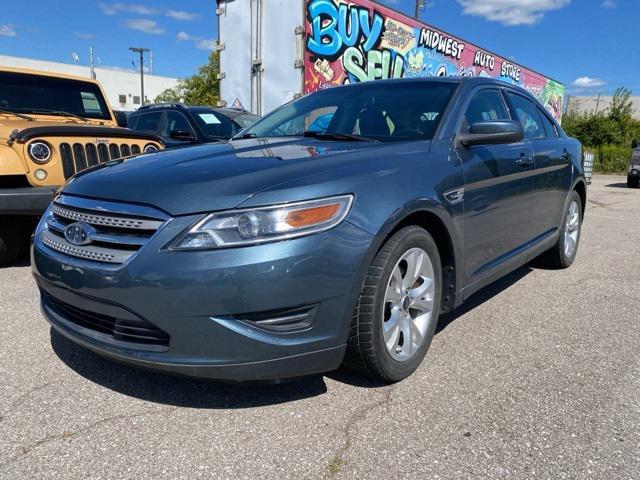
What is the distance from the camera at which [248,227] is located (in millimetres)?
2104

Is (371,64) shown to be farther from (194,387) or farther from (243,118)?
(194,387)

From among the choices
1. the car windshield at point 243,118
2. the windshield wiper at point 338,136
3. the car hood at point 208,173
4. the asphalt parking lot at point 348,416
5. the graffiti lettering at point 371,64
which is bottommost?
the asphalt parking lot at point 348,416

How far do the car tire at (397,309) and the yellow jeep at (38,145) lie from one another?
128 inches

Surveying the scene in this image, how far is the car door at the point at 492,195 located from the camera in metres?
3.13

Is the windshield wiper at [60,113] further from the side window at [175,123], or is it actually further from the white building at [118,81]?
the white building at [118,81]

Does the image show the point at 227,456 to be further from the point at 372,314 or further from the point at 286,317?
the point at 372,314

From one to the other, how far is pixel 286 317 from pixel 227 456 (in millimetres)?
585

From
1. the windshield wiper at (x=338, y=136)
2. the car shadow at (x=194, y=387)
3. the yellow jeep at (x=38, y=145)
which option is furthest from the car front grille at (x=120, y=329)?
the yellow jeep at (x=38, y=145)

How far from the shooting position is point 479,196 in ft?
10.4

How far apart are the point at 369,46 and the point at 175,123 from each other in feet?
13.6

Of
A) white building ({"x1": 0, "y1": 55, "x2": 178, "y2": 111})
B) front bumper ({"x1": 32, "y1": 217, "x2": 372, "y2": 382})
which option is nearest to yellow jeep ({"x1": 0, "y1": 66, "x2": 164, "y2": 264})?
front bumper ({"x1": 32, "y1": 217, "x2": 372, "y2": 382})

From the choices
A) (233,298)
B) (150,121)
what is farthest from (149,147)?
(233,298)

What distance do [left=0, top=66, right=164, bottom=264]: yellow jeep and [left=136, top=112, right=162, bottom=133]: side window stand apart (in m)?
1.53

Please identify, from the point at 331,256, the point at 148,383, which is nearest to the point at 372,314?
the point at 331,256
